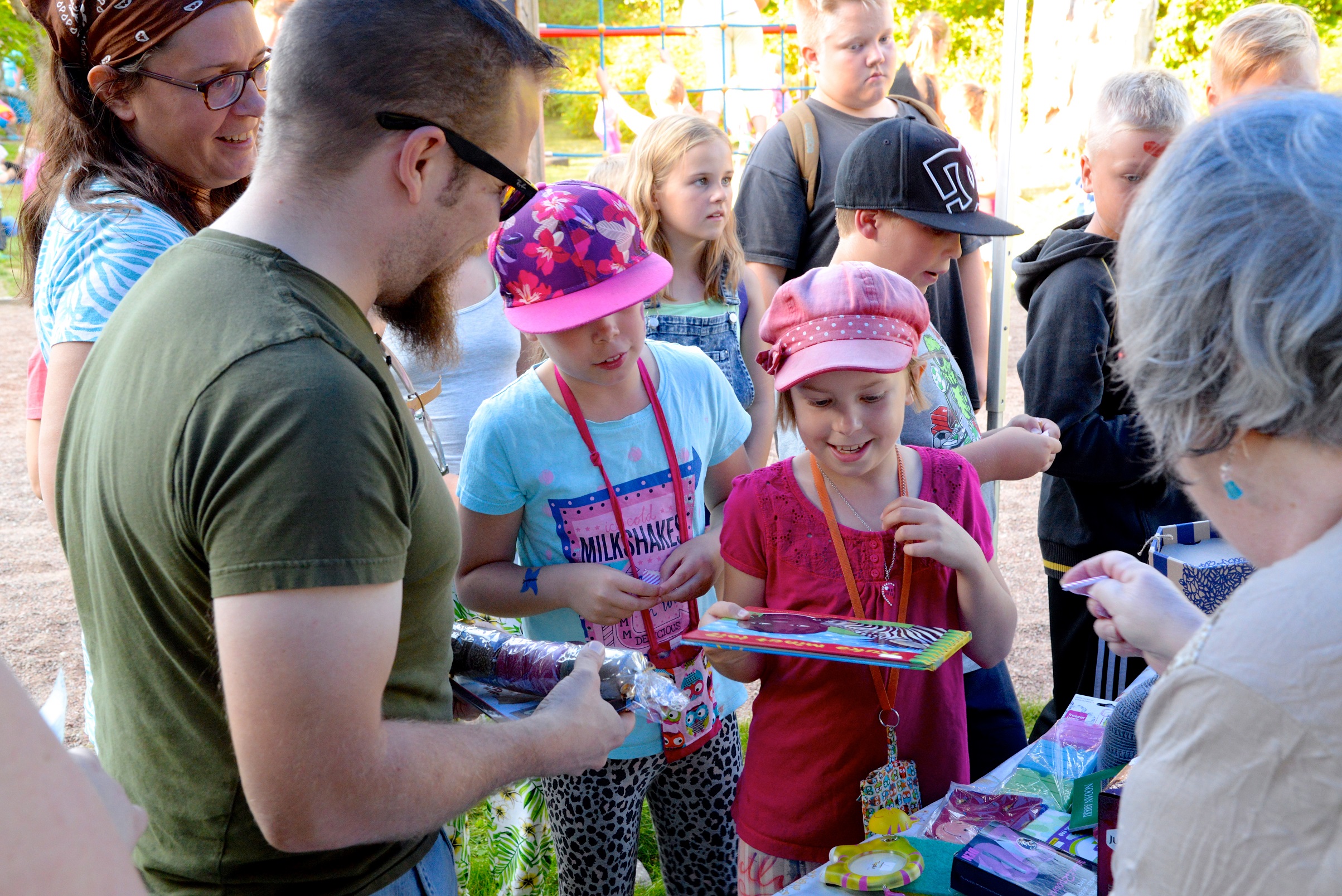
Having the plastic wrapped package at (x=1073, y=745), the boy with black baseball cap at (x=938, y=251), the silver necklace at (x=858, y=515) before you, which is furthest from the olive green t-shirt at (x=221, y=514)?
the boy with black baseball cap at (x=938, y=251)

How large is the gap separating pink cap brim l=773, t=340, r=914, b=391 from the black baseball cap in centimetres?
65

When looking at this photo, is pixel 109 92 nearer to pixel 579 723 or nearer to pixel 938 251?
Result: pixel 579 723

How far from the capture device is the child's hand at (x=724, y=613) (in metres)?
1.86

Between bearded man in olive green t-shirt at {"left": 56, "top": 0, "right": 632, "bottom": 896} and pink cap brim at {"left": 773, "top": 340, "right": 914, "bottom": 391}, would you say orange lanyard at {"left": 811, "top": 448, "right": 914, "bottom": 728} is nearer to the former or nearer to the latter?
pink cap brim at {"left": 773, "top": 340, "right": 914, "bottom": 391}

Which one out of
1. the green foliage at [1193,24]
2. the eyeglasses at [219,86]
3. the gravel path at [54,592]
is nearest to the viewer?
the eyeglasses at [219,86]

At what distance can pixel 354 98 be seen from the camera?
1210 millimetres

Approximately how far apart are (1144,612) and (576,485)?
1.20m

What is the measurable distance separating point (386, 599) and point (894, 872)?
3.13ft

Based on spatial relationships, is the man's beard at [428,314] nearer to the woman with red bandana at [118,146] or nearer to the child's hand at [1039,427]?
the woman with red bandana at [118,146]

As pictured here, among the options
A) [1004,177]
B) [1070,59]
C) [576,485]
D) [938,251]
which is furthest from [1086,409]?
[1070,59]

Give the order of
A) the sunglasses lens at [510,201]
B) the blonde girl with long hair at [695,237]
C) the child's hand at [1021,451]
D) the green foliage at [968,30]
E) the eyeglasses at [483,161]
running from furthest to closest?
the green foliage at [968,30] → the blonde girl with long hair at [695,237] → the child's hand at [1021,451] → the sunglasses lens at [510,201] → the eyeglasses at [483,161]

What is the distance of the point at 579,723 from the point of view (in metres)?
1.42

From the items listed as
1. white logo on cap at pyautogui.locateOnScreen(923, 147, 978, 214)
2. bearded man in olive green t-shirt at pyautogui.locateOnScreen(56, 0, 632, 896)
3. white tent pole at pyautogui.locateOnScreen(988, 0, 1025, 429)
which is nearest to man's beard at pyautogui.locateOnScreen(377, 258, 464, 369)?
bearded man in olive green t-shirt at pyautogui.locateOnScreen(56, 0, 632, 896)

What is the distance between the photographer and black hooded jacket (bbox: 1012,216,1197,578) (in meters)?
2.78
